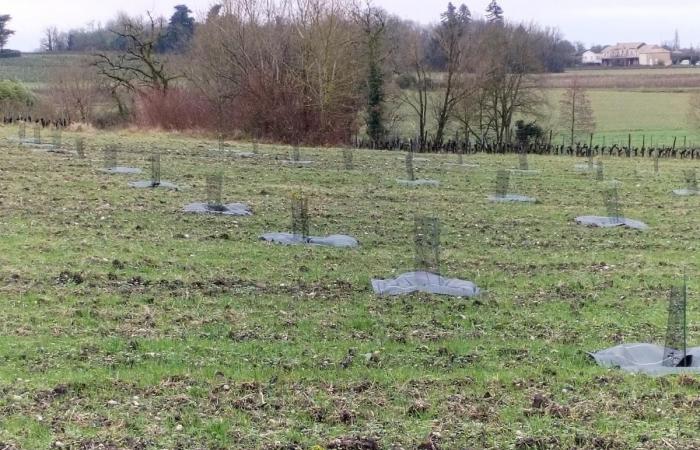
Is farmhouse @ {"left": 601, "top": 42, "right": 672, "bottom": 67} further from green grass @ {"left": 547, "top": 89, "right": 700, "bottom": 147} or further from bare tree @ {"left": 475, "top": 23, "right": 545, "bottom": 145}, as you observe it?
bare tree @ {"left": 475, "top": 23, "right": 545, "bottom": 145}

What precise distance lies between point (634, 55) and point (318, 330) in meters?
111

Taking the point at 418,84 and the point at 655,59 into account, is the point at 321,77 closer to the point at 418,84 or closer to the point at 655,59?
the point at 418,84

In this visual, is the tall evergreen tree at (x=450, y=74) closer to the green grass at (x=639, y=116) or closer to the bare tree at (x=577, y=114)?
the green grass at (x=639, y=116)

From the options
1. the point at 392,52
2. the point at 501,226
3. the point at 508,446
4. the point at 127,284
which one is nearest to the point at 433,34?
the point at 392,52

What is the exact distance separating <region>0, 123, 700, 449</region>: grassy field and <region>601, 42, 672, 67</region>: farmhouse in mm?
97343

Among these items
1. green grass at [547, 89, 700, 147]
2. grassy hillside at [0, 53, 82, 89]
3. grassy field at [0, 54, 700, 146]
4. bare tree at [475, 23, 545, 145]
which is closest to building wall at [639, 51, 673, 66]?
grassy field at [0, 54, 700, 146]

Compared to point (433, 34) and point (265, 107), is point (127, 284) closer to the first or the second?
point (265, 107)

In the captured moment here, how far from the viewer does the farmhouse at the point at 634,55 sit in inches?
3944

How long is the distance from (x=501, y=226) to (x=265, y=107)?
75.4 feet

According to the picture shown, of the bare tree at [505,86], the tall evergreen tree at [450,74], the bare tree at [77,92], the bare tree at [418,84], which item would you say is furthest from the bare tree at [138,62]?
the bare tree at [505,86]

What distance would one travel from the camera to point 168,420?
4.36 m

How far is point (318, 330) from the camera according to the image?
644 cm

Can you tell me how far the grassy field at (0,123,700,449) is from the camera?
4359mm

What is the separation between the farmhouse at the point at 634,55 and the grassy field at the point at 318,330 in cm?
9734
